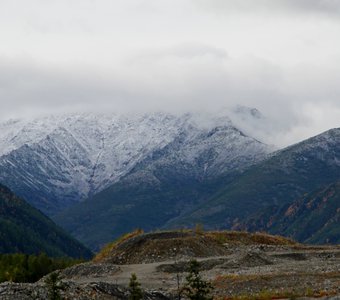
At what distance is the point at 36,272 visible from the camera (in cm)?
13675

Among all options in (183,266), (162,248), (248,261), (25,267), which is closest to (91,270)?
(183,266)

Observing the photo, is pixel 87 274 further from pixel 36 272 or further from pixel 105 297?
pixel 36 272

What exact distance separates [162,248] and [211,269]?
1279cm

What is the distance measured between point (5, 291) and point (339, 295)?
74.0 feet

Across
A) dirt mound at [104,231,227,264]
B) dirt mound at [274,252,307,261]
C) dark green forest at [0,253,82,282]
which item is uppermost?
dirt mound at [104,231,227,264]

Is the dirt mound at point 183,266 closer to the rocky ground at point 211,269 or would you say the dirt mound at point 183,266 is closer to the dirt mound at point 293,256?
the rocky ground at point 211,269

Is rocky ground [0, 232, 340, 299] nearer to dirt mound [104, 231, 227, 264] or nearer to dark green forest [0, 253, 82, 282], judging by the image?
dirt mound [104, 231, 227, 264]

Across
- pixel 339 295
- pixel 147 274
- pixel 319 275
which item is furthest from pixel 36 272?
pixel 339 295

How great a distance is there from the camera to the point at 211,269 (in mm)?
71562

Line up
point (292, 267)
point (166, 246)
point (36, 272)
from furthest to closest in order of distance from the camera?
point (36, 272), point (166, 246), point (292, 267)

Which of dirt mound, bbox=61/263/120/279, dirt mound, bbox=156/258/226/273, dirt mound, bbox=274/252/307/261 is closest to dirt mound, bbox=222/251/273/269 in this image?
dirt mound, bbox=156/258/226/273

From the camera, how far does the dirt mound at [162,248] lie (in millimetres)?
82188

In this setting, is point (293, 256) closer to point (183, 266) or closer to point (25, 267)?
point (183, 266)

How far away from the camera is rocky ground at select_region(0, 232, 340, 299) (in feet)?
183
